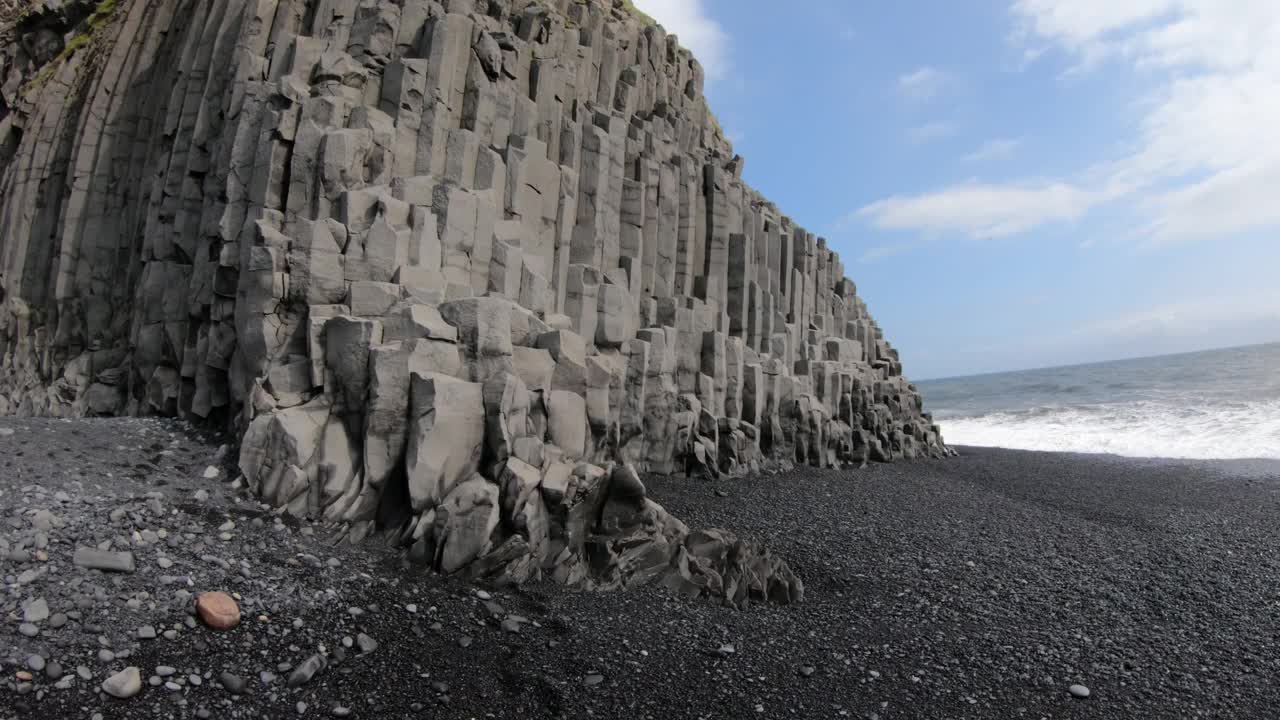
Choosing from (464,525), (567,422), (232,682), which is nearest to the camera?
(232,682)

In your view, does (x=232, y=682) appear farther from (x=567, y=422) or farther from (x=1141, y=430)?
(x=1141, y=430)

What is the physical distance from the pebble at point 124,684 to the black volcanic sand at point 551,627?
59 millimetres

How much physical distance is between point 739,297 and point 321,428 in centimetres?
1244

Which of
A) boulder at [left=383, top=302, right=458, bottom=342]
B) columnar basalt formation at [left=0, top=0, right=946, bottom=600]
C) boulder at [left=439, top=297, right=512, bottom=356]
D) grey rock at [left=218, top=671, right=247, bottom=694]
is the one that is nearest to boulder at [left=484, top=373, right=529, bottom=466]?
columnar basalt formation at [left=0, top=0, right=946, bottom=600]

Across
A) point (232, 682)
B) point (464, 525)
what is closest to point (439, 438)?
point (464, 525)

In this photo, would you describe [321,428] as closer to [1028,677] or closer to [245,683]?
[245,683]

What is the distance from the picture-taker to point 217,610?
568cm

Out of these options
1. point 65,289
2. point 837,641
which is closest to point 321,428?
point 837,641

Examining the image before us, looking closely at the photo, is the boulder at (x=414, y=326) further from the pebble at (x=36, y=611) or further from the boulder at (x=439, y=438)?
the pebble at (x=36, y=611)

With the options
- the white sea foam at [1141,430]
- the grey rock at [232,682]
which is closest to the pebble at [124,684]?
the grey rock at [232,682]

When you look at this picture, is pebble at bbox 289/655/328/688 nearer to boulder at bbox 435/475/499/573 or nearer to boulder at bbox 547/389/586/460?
boulder at bbox 435/475/499/573

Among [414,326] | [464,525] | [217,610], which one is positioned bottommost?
[217,610]

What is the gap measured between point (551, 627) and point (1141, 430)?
111ft

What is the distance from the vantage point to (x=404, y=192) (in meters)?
10.4
